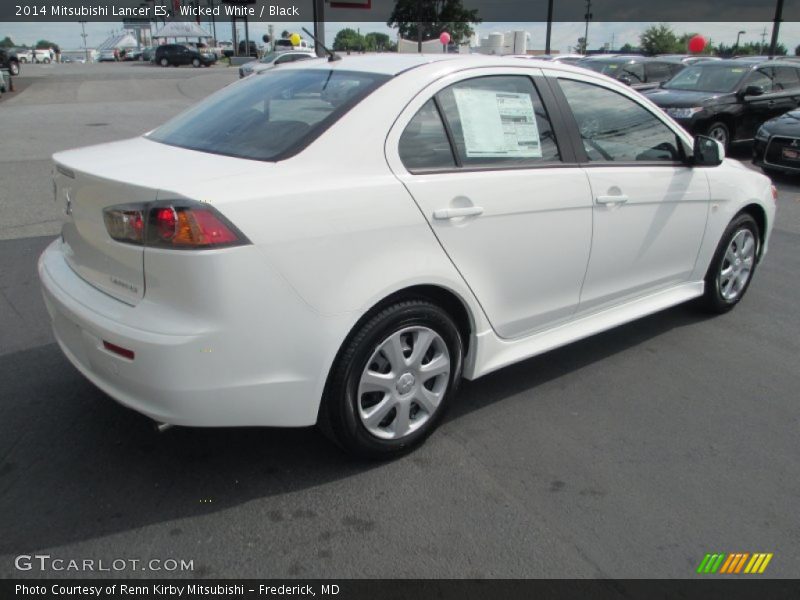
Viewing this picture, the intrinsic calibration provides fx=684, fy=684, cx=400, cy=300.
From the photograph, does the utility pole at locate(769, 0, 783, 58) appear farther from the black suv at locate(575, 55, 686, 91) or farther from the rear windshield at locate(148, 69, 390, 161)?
the rear windshield at locate(148, 69, 390, 161)

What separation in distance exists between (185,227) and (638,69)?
16.0 metres

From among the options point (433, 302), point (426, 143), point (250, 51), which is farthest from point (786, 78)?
point (250, 51)

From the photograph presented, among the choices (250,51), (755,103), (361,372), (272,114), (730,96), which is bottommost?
(361,372)

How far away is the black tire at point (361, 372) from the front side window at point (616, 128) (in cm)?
133

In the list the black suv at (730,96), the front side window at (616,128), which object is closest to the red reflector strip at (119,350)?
the front side window at (616,128)

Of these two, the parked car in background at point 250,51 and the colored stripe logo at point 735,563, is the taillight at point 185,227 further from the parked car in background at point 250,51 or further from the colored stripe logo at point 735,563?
the parked car in background at point 250,51

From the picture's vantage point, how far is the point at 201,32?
6191 cm

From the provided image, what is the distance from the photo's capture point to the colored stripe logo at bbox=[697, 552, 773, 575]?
8.02 ft

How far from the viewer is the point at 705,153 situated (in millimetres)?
4078

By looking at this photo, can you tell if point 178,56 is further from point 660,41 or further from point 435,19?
point 660,41

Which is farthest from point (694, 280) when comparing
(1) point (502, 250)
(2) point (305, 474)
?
(2) point (305, 474)

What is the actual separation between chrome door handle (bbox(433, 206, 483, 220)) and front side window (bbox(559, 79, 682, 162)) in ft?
3.09

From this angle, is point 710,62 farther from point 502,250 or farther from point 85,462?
point 85,462

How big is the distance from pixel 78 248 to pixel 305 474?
4.40ft
